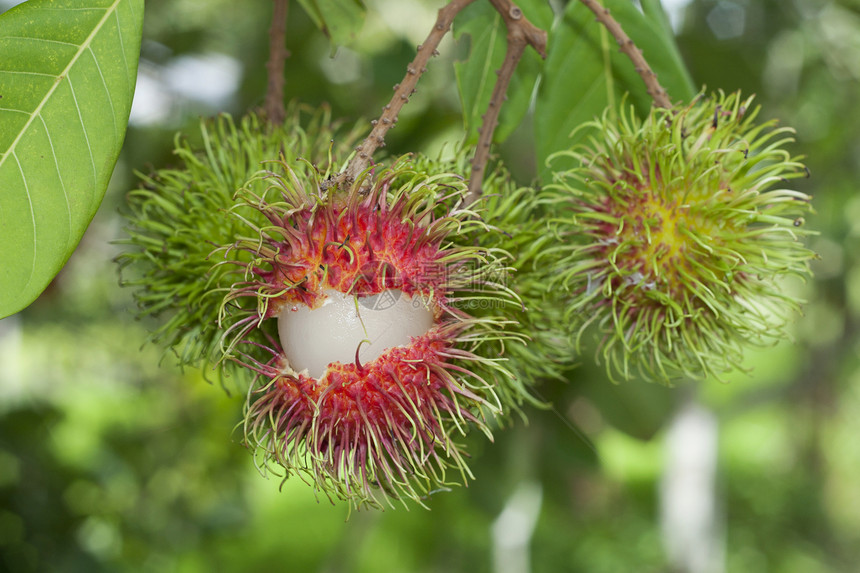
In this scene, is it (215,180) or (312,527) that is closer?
(215,180)

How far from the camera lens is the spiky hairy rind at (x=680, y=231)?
934mm

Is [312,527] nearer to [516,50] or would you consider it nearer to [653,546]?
[653,546]

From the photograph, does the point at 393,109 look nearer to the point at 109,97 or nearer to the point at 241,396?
the point at 109,97

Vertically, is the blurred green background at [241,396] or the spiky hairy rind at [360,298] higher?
the spiky hairy rind at [360,298]

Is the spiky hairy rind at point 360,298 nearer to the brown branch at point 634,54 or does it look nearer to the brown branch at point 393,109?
the brown branch at point 393,109

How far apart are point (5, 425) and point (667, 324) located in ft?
8.56

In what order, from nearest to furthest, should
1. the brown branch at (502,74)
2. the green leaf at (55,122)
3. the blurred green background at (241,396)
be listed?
the green leaf at (55,122), the brown branch at (502,74), the blurred green background at (241,396)

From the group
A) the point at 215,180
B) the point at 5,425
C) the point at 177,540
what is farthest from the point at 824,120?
the point at 5,425

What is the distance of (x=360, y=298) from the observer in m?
0.80

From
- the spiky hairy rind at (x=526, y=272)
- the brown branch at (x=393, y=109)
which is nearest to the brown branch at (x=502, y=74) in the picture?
the spiky hairy rind at (x=526, y=272)

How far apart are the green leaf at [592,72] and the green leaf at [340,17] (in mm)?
323

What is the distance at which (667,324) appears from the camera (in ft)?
3.09

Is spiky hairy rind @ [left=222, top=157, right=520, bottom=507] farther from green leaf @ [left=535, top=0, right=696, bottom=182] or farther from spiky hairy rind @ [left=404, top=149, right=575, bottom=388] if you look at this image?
green leaf @ [left=535, top=0, right=696, bottom=182]

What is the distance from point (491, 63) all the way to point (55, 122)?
63 cm
